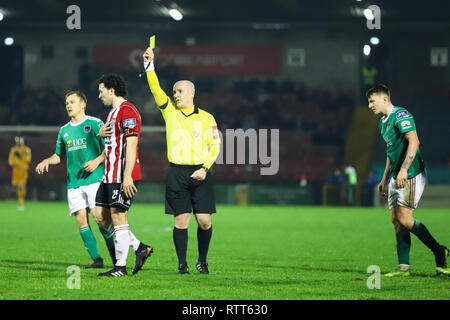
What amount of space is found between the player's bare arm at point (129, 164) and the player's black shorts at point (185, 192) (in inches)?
15.9

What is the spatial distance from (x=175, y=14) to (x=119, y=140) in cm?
2798

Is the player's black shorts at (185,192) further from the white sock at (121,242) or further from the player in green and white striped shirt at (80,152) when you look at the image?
the player in green and white striped shirt at (80,152)

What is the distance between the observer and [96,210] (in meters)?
7.52

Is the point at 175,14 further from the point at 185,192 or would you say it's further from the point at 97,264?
the point at 185,192

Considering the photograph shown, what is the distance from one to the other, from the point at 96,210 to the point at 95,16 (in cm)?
2915

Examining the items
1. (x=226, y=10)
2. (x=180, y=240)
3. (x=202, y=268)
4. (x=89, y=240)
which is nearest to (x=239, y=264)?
(x=202, y=268)

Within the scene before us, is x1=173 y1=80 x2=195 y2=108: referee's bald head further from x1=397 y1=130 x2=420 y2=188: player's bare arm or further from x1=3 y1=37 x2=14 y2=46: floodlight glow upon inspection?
x1=3 y1=37 x2=14 y2=46: floodlight glow

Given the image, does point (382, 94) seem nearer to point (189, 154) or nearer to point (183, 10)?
point (189, 154)

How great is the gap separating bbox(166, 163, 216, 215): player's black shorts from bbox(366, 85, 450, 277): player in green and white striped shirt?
185 cm

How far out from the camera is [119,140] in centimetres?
729

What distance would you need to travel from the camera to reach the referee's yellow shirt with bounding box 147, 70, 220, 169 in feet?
24.2

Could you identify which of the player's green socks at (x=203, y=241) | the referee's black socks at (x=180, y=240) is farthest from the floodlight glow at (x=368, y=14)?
the referee's black socks at (x=180, y=240)

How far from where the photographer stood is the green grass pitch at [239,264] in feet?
20.8

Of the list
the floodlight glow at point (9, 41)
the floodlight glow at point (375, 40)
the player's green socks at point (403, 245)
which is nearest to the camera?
the player's green socks at point (403, 245)
